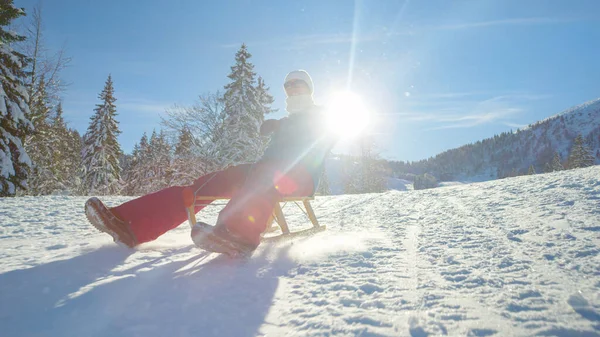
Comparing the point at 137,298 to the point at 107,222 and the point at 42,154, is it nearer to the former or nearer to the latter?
the point at 107,222

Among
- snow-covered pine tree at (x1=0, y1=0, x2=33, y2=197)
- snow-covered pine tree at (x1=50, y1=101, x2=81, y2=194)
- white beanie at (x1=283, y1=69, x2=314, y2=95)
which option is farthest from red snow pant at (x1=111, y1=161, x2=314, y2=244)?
snow-covered pine tree at (x1=50, y1=101, x2=81, y2=194)

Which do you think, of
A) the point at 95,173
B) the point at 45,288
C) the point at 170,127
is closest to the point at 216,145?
the point at 170,127

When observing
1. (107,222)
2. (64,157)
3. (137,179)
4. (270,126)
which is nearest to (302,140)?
(270,126)

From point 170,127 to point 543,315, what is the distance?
12.8 m

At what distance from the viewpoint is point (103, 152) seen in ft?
82.4

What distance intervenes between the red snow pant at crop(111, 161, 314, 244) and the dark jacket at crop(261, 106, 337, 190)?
0.11 metres

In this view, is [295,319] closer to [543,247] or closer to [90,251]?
[543,247]

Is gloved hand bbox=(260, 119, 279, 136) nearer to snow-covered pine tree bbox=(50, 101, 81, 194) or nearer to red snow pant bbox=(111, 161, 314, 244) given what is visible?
red snow pant bbox=(111, 161, 314, 244)

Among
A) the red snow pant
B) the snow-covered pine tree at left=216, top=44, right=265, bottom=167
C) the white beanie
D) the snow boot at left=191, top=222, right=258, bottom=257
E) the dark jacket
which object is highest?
the snow-covered pine tree at left=216, top=44, right=265, bottom=167

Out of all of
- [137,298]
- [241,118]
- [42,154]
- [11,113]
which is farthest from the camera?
[42,154]

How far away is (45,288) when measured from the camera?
1.37 metres

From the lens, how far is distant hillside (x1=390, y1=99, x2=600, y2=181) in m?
136

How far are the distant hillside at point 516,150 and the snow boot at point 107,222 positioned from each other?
14905 centimetres

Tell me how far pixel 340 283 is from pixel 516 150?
179 metres
